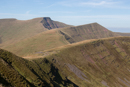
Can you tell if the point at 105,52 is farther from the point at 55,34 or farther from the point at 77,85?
the point at 55,34

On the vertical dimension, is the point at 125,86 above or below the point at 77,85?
below

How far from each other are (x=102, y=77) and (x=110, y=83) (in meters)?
6.88

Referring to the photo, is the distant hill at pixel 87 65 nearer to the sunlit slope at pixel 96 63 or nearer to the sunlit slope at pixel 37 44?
the sunlit slope at pixel 96 63

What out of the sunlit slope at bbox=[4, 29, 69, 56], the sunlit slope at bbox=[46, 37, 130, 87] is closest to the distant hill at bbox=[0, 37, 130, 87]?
the sunlit slope at bbox=[46, 37, 130, 87]

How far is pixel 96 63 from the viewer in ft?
351

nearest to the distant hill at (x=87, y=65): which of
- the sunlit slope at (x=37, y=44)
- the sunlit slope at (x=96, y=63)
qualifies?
the sunlit slope at (x=96, y=63)

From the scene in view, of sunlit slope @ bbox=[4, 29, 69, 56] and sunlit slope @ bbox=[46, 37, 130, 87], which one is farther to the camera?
sunlit slope @ bbox=[4, 29, 69, 56]

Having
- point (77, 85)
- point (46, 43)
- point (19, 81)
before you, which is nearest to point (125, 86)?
point (77, 85)

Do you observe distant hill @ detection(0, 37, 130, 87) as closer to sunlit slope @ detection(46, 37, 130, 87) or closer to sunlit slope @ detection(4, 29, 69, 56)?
sunlit slope @ detection(46, 37, 130, 87)

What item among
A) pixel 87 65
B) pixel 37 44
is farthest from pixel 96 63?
pixel 37 44

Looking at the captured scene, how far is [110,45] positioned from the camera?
143750mm

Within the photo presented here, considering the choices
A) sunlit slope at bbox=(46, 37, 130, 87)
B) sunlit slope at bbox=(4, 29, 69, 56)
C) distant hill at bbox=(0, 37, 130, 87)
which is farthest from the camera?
sunlit slope at bbox=(4, 29, 69, 56)

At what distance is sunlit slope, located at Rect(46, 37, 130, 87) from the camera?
8308 cm

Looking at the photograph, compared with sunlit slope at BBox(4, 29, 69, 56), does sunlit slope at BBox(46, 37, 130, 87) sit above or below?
below
